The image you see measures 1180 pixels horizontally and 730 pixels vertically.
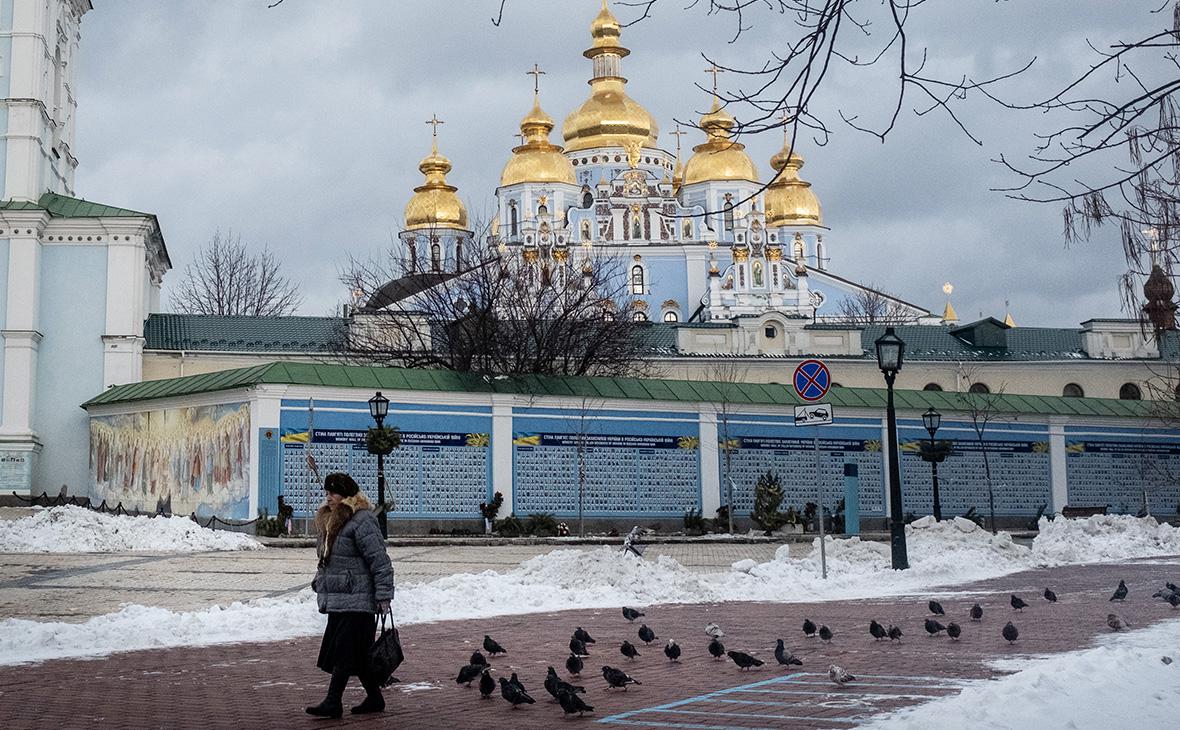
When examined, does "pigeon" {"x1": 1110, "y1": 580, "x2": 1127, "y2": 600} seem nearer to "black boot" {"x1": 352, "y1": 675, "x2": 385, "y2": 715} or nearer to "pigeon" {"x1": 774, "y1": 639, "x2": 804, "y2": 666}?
"pigeon" {"x1": 774, "y1": 639, "x2": 804, "y2": 666}

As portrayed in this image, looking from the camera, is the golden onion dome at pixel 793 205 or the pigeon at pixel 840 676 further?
the golden onion dome at pixel 793 205

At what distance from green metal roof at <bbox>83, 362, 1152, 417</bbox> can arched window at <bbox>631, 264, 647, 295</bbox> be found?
132 ft

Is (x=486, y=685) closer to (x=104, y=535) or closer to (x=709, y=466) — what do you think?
(x=104, y=535)

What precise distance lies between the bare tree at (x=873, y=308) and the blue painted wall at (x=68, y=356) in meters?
47.8

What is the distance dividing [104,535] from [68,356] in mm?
16613

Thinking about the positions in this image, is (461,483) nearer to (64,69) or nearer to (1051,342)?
(64,69)

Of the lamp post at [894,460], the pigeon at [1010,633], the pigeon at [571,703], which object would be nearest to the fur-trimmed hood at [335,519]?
the pigeon at [571,703]

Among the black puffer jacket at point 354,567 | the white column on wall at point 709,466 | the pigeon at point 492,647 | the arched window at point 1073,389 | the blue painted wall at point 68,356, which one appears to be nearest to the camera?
the black puffer jacket at point 354,567

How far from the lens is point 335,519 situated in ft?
29.1

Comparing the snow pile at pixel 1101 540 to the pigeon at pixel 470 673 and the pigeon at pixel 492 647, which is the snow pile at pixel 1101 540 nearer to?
the pigeon at pixel 492 647

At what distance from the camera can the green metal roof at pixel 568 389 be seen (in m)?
31.2

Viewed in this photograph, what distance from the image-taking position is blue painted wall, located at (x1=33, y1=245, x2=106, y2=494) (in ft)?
127

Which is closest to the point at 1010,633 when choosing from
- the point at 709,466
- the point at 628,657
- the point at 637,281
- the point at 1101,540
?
the point at 628,657

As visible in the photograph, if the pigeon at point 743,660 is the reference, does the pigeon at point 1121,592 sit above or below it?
above
